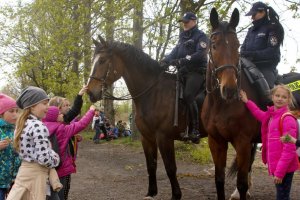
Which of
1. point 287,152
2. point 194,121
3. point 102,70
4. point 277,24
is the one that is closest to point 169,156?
point 194,121

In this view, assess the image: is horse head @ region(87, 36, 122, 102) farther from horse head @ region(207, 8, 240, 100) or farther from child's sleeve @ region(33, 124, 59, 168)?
child's sleeve @ region(33, 124, 59, 168)

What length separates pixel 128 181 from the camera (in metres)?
8.05

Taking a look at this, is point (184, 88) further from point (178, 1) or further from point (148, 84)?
point (178, 1)

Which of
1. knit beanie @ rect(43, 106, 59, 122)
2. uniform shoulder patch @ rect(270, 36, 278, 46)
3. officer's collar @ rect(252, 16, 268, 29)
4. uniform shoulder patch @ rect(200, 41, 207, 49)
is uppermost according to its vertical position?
officer's collar @ rect(252, 16, 268, 29)

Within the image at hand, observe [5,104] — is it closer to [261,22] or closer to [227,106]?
[227,106]

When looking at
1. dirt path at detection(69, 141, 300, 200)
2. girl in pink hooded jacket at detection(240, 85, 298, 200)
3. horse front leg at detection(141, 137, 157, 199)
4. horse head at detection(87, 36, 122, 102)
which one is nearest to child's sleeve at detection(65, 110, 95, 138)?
horse head at detection(87, 36, 122, 102)

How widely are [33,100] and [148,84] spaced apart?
2.85 meters

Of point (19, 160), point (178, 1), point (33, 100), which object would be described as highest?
point (178, 1)

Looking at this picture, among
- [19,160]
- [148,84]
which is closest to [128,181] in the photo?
[148,84]

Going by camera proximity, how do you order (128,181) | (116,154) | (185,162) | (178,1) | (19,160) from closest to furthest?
(19,160)
(128,181)
(185,162)
(178,1)
(116,154)

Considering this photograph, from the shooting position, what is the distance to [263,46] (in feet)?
17.5

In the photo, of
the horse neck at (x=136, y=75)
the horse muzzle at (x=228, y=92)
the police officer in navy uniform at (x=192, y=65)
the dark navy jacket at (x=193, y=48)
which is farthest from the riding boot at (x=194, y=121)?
the horse muzzle at (x=228, y=92)

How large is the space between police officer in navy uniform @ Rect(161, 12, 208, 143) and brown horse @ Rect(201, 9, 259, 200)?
1006 mm

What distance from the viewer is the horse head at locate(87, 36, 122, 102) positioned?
5653 millimetres
